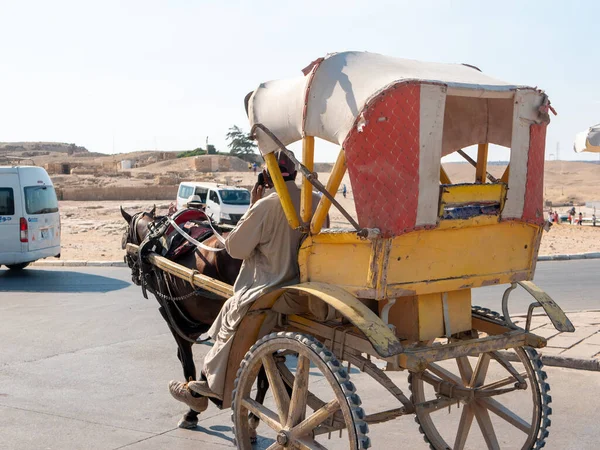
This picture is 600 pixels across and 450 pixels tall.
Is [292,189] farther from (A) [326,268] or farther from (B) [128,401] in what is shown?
(B) [128,401]

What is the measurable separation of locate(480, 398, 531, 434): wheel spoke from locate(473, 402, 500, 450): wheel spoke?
0.05 metres

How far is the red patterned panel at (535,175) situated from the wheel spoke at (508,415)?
51.0 inches

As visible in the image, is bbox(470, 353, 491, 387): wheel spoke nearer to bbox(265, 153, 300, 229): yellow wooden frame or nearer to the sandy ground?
bbox(265, 153, 300, 229): yellow wooden frame

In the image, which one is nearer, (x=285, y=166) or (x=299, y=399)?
(x=299, y=399)

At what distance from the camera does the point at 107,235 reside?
91.6ft

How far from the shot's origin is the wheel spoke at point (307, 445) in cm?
451

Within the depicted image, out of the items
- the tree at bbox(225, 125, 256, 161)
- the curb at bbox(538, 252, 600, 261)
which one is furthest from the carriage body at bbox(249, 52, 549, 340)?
the tree at bbox(225, 125, 256, 161)

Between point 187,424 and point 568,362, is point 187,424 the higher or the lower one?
the lower one

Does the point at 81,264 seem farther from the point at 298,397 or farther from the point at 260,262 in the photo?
the point at 298,397

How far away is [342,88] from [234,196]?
81.4ft

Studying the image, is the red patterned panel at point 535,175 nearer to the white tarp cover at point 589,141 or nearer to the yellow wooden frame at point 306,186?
the yellow wooden frame at point 306,186

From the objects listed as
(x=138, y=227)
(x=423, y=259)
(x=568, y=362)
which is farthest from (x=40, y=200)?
Answer: (x=423, y=259)

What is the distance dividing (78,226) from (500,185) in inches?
1142

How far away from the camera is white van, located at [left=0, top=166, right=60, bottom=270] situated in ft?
53.6
